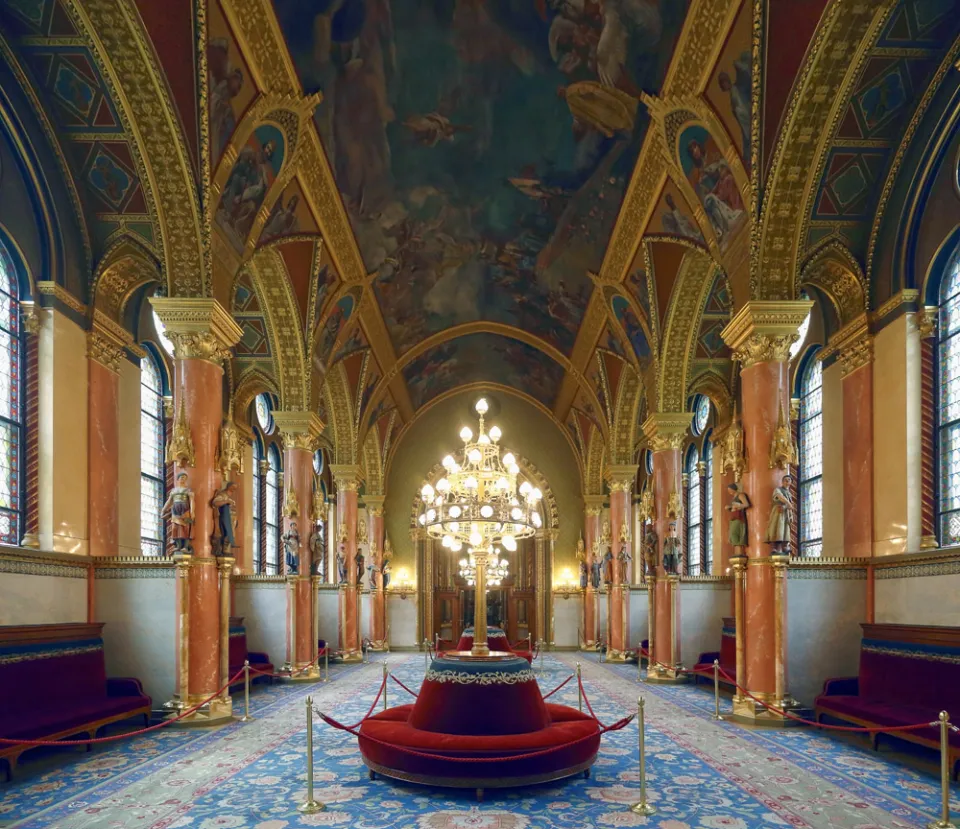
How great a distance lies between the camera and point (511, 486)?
14016 mm

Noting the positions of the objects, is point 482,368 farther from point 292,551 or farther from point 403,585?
Result: point 292,551

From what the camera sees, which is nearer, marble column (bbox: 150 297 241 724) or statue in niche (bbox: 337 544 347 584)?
marble column (bbox: 150 297 241 724)

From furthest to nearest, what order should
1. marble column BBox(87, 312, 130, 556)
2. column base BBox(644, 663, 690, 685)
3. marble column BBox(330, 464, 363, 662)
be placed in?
marble column BBox(330, 464, 363, 662) < column base BBox(644, 663, 690, 685) < marble column BBox(87, 312, 130, 556)

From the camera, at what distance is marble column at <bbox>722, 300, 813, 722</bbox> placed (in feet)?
43.7

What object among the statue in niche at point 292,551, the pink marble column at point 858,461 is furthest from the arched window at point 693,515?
the statue in niche at point 292,551

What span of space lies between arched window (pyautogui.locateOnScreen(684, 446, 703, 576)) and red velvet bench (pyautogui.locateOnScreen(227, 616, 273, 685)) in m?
12.7

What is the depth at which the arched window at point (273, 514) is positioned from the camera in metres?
26.4

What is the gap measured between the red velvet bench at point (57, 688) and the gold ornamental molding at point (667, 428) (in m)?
12.2

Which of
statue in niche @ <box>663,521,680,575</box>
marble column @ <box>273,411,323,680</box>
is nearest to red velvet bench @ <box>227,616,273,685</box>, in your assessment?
marble column @ <box>273,411,323,680</box>

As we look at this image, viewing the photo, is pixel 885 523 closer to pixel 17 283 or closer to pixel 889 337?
pixel 889 337

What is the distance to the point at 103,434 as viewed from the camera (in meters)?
14.9

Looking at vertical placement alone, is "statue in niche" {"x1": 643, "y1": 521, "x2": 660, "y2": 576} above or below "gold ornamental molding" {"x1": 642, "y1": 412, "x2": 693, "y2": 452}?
below

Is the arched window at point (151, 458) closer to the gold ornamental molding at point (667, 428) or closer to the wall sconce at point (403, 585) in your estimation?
the gold ornamental molding at point (667, 428)

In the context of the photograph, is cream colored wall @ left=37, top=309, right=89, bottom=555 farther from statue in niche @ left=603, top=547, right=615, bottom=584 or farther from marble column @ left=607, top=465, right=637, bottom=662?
statue in niche @ left=603, top=547, right=615, bottom=584
